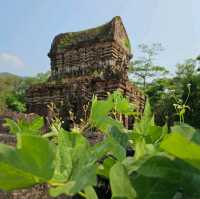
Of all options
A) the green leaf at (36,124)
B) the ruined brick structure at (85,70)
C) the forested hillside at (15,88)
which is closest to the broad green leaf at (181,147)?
the green leaf at (36,124)

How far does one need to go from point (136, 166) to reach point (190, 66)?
24.7m

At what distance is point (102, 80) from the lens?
30.9ft

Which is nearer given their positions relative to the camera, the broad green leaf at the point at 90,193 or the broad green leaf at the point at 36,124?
the broad green leaf at the point at 90,193

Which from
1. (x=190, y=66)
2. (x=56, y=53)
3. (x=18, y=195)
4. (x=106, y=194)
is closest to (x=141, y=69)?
(x=190, y=66)

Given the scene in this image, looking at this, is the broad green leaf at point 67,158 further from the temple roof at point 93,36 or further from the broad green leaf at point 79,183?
the temple roof at point 93,36

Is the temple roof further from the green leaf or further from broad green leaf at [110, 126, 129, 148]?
broad green leaf at [110, 126, 129, 148]

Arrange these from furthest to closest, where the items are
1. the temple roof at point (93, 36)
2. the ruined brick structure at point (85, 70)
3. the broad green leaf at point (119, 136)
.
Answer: the temple roof at point (93, 36), the ruined brick structure at point (85, 70), the broad green leaf at point (119, 136)

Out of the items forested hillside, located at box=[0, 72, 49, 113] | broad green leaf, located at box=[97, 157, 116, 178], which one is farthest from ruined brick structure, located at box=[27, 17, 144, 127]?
forested hillside, located at box=[0, 72, 49, 113]

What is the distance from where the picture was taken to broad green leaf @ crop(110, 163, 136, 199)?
0.27 meters

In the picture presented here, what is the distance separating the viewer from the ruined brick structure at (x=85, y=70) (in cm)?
955

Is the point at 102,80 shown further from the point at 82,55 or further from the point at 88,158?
the point at 88,158

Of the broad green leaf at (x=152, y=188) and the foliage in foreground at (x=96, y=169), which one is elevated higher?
the foliage in foreground at (x=96, y=169)

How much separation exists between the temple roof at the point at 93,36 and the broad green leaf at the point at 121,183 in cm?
1107

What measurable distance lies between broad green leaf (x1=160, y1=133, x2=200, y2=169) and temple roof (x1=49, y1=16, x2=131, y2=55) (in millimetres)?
11076
